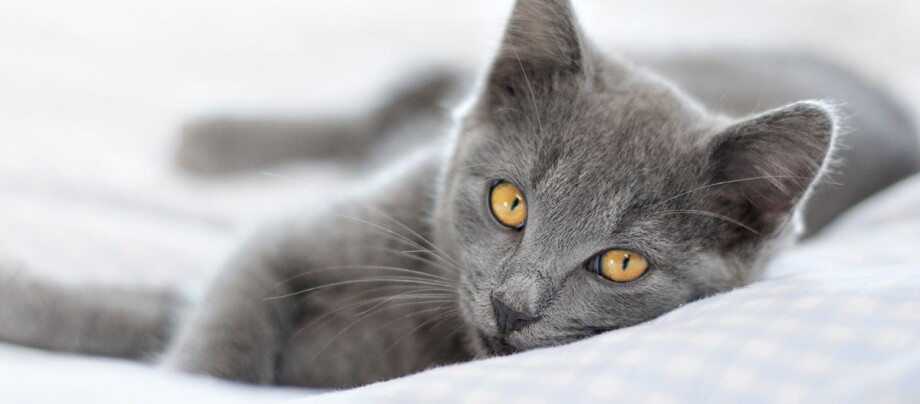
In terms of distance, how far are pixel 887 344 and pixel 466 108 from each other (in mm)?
766

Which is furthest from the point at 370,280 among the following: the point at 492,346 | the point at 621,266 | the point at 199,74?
the point at 199,74

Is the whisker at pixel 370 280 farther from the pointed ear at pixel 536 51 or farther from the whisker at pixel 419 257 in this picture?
the pointed ear at pixel 536 51

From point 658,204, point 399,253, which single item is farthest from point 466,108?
point 658,204

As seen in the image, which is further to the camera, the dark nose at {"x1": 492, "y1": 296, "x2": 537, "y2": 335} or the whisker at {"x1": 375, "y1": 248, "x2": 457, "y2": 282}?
the whisker at {"x1": 375, "y1": 248, "x2": 457, "y2": 282}

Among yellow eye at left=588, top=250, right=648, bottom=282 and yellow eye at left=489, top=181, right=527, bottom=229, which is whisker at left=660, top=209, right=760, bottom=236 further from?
yellow eye at left=489, top=181, right=527, bottom=229

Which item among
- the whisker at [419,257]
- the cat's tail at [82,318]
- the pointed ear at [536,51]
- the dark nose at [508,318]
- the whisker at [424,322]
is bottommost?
the cat's tail at [82,318]

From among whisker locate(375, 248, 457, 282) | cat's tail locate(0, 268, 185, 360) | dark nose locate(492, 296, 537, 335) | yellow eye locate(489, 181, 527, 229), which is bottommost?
cat's tail locate(0, 268, 185, 360)

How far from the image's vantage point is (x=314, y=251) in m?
1.30

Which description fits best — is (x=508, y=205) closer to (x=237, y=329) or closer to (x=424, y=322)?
(x=424, y=322)

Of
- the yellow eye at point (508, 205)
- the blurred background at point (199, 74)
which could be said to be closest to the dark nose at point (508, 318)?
the yellow eye at point (508, 205)

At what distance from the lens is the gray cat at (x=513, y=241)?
101cm

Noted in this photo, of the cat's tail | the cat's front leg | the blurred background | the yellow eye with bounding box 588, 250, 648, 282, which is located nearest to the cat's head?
the yellow eye with bounding box 588, 250, 648, 282

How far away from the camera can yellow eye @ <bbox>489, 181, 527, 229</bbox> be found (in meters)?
1.07

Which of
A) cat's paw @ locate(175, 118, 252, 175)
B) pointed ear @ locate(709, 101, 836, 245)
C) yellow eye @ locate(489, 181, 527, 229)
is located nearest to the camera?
pointed ear @ locate(709, 101, 836, 245)
